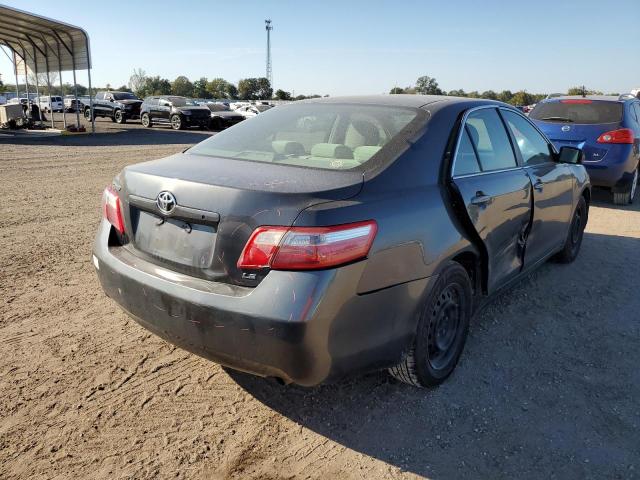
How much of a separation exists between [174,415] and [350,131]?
1.86 m

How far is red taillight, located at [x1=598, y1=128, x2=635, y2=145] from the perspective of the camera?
7699 mm

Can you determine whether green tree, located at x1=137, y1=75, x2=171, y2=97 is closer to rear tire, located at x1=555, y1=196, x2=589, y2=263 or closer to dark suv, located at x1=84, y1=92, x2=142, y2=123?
dark suv, located at x1=84, y1=92, x2=142, y2=123

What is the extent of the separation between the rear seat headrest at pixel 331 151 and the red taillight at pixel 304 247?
693mm

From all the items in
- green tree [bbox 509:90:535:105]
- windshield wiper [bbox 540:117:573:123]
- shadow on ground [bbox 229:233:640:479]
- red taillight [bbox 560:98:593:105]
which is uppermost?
green tree [bbox 509:90:535:105]

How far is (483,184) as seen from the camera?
3104mm

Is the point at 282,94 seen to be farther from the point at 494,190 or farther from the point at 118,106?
the point at 494,190

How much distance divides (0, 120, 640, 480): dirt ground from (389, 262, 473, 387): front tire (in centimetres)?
13

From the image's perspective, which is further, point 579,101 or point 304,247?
point 579,101

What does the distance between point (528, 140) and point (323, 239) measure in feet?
8.88

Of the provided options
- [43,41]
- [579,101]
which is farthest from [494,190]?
[43,41]

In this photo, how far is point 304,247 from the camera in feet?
6.89

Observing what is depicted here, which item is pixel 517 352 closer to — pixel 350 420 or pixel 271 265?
pixel 350 420

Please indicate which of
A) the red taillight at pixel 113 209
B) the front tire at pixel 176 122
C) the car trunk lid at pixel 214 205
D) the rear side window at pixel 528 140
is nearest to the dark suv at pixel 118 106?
the front tire at pixel 176 122

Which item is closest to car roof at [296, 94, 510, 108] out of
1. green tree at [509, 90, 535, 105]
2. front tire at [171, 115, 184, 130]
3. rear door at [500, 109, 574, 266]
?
rear door at [500, 109, 574, 266]
